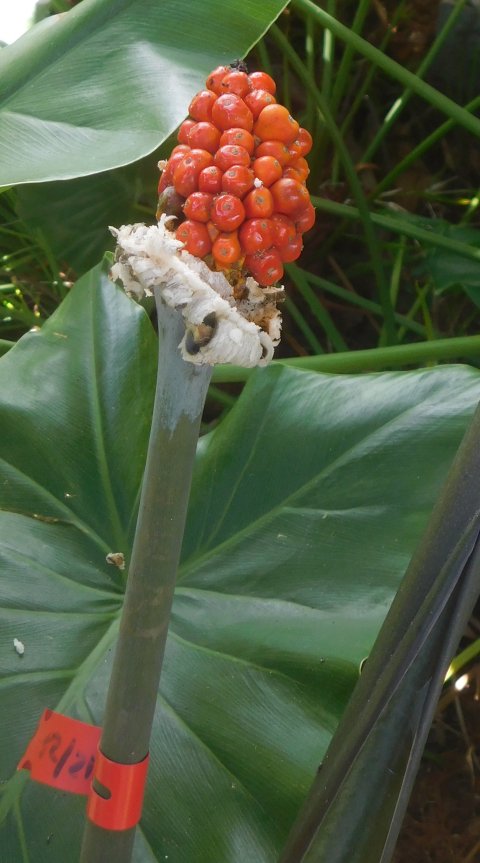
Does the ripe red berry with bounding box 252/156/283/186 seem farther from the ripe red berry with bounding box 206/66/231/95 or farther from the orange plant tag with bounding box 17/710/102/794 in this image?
the orange plant tag with bounding box 17/710/102/794

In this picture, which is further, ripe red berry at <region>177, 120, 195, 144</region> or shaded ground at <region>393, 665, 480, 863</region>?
shaded ground at <region>393, 665, 480, 863</region>

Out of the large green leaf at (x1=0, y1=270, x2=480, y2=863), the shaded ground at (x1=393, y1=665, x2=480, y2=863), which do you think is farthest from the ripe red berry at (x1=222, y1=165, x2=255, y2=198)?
the shaded ground at (x1=393, y1=665, x2=480, y2=863)

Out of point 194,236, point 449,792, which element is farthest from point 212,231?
point 449,792

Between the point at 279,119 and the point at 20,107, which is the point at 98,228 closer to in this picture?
the point at 20,107

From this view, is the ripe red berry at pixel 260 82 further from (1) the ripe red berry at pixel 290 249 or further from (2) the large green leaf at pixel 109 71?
(2) the large green leaf at pixel 109 71

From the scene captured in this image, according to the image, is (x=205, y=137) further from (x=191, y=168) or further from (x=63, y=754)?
(x=63, y=754)

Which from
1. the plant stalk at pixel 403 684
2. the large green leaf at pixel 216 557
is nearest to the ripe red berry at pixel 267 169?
the plant stalk at pixel 403 684

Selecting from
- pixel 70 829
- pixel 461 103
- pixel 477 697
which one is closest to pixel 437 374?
pixel 70 829
